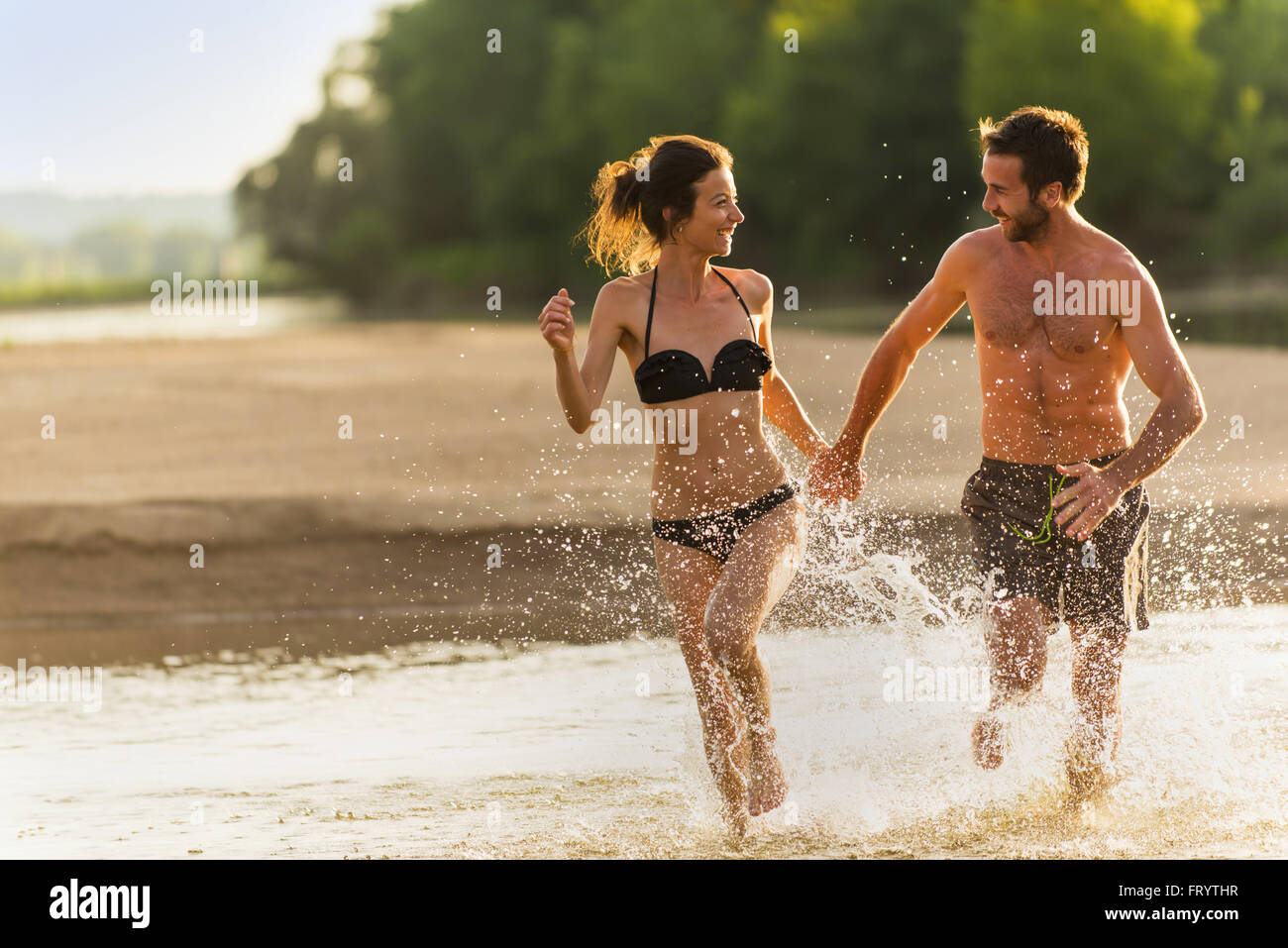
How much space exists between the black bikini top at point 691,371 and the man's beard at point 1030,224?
32.3 inches

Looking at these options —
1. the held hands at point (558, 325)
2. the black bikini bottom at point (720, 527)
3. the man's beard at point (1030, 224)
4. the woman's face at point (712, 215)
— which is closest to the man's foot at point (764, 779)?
the black bikini bottom at point (720, 527)

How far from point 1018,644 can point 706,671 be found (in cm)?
92

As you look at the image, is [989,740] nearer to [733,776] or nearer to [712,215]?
[733,776]

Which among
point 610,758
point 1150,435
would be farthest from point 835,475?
point 610,758

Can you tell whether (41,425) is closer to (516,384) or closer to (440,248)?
(516,384)

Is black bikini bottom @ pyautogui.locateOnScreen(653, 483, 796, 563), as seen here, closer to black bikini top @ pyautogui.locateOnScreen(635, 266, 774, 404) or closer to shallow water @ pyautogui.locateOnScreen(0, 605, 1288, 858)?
black bikini top @ pyautogui.locateOnScreen(635, 266, 774, 404)

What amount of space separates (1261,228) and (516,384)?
25197 mm

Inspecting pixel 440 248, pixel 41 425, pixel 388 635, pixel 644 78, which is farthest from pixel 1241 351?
pixel 440 248

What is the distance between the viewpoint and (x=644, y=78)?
55.3m

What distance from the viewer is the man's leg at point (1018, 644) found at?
→ 201 inches

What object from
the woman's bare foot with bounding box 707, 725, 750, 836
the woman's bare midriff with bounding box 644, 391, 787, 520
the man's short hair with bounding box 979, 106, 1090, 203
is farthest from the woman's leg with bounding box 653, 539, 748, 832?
the man's short hair with bounding box 979, 106, 1090, 203

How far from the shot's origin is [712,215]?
4.92 meters

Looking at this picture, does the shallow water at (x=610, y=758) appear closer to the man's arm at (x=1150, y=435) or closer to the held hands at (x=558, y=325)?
the man's arm at (x=1150, y=435)

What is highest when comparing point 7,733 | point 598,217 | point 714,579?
point 598,217
